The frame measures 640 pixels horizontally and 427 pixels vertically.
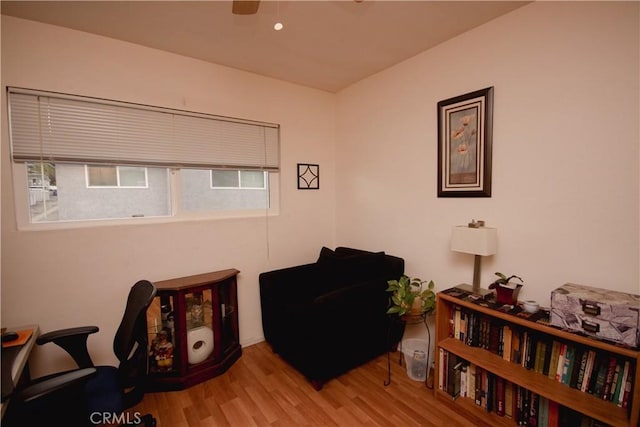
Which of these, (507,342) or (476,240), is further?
(476,240)

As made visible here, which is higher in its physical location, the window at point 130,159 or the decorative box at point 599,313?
the window at point 130,159

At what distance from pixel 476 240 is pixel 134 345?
85.1 inches

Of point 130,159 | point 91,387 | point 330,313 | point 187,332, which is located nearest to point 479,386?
point 330,313

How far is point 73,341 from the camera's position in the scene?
1.62 metres

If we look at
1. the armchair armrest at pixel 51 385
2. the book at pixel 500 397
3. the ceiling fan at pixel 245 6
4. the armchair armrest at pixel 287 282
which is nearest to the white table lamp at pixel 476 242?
the book at pixel 500 397

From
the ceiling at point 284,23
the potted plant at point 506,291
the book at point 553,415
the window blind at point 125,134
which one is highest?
the ceiling at point 284,23

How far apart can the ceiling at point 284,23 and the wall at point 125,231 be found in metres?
0.15

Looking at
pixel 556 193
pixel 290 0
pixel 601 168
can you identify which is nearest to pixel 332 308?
pixel 556 193

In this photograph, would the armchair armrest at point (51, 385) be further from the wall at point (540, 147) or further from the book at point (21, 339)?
the wall at point (540, 147)

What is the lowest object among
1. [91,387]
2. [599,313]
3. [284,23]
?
[91,387]

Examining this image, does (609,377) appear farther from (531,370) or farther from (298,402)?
(298,402)

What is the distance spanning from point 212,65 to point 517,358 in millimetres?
3240

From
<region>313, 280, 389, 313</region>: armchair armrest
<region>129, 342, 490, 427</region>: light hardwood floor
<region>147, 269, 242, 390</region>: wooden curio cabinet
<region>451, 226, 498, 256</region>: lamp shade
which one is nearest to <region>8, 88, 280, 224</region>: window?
<region>147, 269, 242, 390</region>: wooden curio cabinet

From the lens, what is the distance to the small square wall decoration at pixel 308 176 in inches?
124
